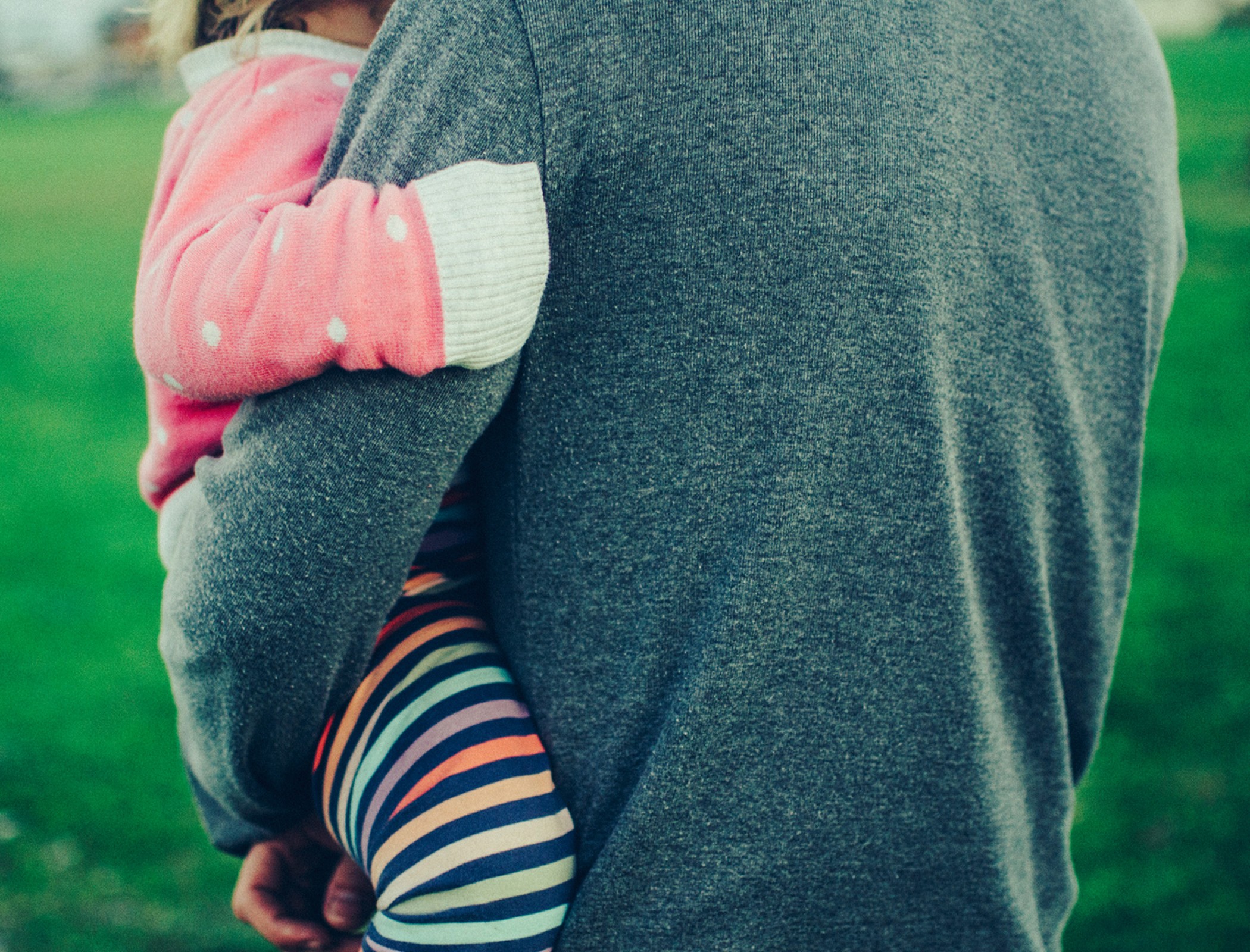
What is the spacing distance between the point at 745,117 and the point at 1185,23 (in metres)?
11.6

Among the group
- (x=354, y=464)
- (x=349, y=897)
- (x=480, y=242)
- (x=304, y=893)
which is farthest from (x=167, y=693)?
(x=480, y=242)

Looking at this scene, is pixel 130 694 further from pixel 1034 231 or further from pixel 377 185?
pixel 1034 231

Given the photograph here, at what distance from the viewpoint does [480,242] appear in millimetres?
799

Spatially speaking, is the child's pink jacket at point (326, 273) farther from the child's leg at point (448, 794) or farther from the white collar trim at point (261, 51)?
the child's leg at point (448, 794)

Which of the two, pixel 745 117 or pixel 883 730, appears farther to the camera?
pixel 883 730

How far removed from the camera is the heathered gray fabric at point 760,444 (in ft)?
2.75

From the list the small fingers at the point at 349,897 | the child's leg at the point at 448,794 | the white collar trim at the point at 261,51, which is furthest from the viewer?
the small fingers at the point at 349,897

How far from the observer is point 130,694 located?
3488mm

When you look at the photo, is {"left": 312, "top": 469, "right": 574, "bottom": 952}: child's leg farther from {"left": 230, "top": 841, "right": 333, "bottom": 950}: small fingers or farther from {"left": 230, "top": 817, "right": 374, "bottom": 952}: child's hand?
{"left": 230, "top": 841, "right": 333, "bottom": 950}: small fingers

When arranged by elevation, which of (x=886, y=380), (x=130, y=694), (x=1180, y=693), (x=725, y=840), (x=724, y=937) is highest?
(x=886, y=380)

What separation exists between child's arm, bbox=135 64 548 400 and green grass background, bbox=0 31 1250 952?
6.99 ft

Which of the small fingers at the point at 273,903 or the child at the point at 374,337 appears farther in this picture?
the small fingers at the point at 273,903

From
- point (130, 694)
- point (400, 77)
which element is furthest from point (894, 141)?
point (130, 694)

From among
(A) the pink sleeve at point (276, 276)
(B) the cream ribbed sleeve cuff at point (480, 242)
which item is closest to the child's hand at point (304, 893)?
(A) the pink sleeve at point (276, 276)
